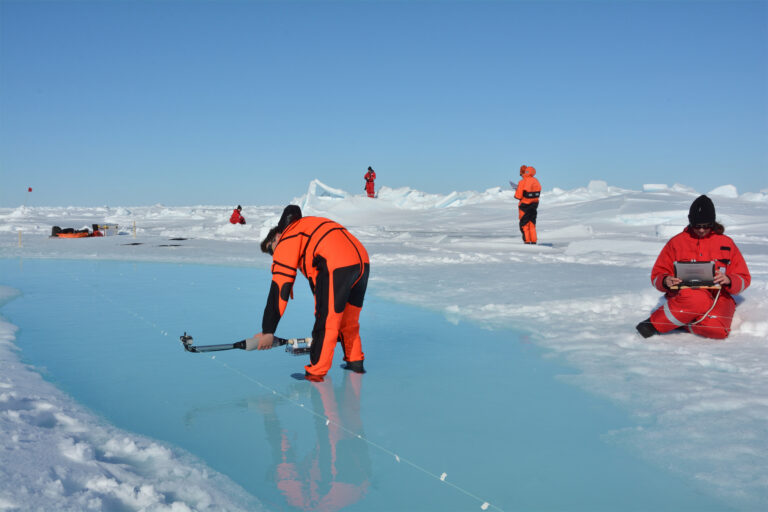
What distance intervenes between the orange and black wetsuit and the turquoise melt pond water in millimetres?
294

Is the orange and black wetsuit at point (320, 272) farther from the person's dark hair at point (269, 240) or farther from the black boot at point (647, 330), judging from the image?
the black boot at point (647, 330)

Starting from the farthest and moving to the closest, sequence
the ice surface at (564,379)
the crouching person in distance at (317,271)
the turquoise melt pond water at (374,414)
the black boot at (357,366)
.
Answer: the black boot at (357,366) → the crouching person in distance at (317,271) → the turquoise melt pond water at (374,414) → the ice surface at (564,379)

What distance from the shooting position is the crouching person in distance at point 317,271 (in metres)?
3.14

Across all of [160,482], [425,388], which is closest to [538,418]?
[425,388]

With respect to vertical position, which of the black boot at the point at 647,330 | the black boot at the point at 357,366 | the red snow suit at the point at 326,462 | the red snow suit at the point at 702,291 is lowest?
the red snow suit at the point at 326,462

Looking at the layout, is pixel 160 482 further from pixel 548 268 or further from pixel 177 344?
pixel 548 268

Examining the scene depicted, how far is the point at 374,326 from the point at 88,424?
2701 mm

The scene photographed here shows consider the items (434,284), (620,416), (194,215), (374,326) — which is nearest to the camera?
(620,416)

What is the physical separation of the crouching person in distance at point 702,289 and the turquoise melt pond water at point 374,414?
3.35 feet

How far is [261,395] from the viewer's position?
3072 millimetres

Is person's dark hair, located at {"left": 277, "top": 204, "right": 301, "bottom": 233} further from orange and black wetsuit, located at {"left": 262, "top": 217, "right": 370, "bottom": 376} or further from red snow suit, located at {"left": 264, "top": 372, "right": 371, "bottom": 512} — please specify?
red snow suit, located at {"left": 264, "top": 372, "right": 371, "bottom": 512}

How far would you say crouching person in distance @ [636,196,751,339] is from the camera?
376 cm

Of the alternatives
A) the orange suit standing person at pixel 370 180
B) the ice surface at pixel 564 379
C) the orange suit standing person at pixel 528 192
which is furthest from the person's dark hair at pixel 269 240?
the orange suit standing person at pixel 370 180

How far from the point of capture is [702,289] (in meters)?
3.88
